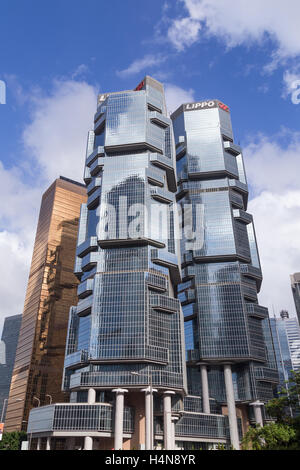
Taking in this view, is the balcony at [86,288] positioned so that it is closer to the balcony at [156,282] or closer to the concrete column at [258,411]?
the balcony at [156,282]

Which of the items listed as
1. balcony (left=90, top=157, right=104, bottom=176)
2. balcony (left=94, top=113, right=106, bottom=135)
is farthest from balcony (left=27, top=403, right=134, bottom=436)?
balcony (left=94, top=113, right=106, bottom=135)

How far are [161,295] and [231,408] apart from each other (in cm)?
4895

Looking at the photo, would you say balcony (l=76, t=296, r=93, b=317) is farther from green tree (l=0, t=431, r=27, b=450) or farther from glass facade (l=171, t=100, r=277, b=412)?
green tree (l=0, t=431, r=27, b=450)

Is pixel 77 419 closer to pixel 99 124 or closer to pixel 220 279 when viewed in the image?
pixel 220 279

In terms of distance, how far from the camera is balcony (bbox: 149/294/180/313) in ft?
432

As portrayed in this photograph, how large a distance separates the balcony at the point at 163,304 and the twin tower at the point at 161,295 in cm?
36

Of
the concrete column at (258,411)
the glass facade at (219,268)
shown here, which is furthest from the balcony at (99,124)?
the concrete column at (258,411)

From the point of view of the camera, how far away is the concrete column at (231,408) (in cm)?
13512

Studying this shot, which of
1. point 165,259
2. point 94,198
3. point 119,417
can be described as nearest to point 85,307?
point 165,259

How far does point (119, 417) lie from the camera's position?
113125 millimetres

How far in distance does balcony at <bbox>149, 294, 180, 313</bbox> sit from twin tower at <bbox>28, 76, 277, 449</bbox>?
0.36 meters

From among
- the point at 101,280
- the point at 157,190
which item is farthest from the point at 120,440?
the point at 157,190

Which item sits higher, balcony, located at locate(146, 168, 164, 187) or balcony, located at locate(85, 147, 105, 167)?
balcony, located at locate(85, 147, 105, 167)

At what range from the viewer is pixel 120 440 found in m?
110
